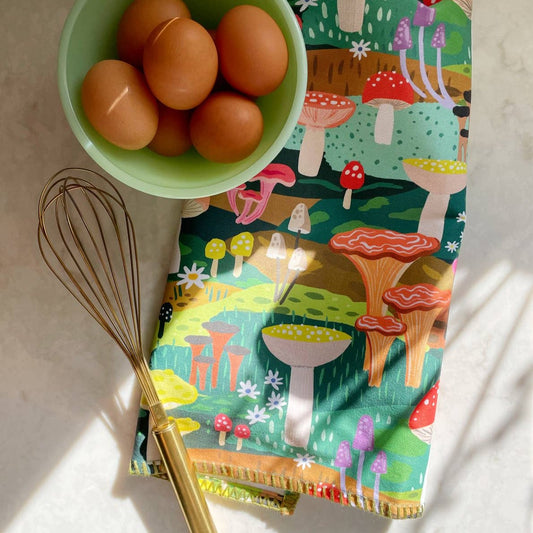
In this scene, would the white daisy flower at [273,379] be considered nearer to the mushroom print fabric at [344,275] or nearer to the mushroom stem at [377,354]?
the mushroom print fabric at [344,275]

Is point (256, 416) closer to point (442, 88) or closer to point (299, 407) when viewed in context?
point (299, 407)

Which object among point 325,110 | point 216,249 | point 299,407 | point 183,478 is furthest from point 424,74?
point 183,478

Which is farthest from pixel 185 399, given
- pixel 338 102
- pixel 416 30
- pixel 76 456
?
pixel 416 30

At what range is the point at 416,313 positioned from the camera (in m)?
0.70

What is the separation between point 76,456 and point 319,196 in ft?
1.52

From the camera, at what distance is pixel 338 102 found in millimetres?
702

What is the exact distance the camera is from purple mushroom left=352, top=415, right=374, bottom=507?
2.31 feet

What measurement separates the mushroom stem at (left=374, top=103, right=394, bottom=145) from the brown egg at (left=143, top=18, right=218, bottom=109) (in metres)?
0.24

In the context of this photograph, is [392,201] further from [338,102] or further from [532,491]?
[532,491]

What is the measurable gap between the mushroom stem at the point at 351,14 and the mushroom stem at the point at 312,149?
13 cm

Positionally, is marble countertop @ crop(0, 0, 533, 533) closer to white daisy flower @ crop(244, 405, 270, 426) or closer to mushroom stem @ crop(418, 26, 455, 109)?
white daisy flower @ crop(244, 405, 270, 426)

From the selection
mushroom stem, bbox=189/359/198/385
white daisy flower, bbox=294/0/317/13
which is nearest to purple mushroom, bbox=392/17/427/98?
white daisy flower, bbox=294/0/317/13

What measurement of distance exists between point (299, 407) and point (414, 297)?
0.64 ft

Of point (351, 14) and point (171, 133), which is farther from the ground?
point (351, 14)
